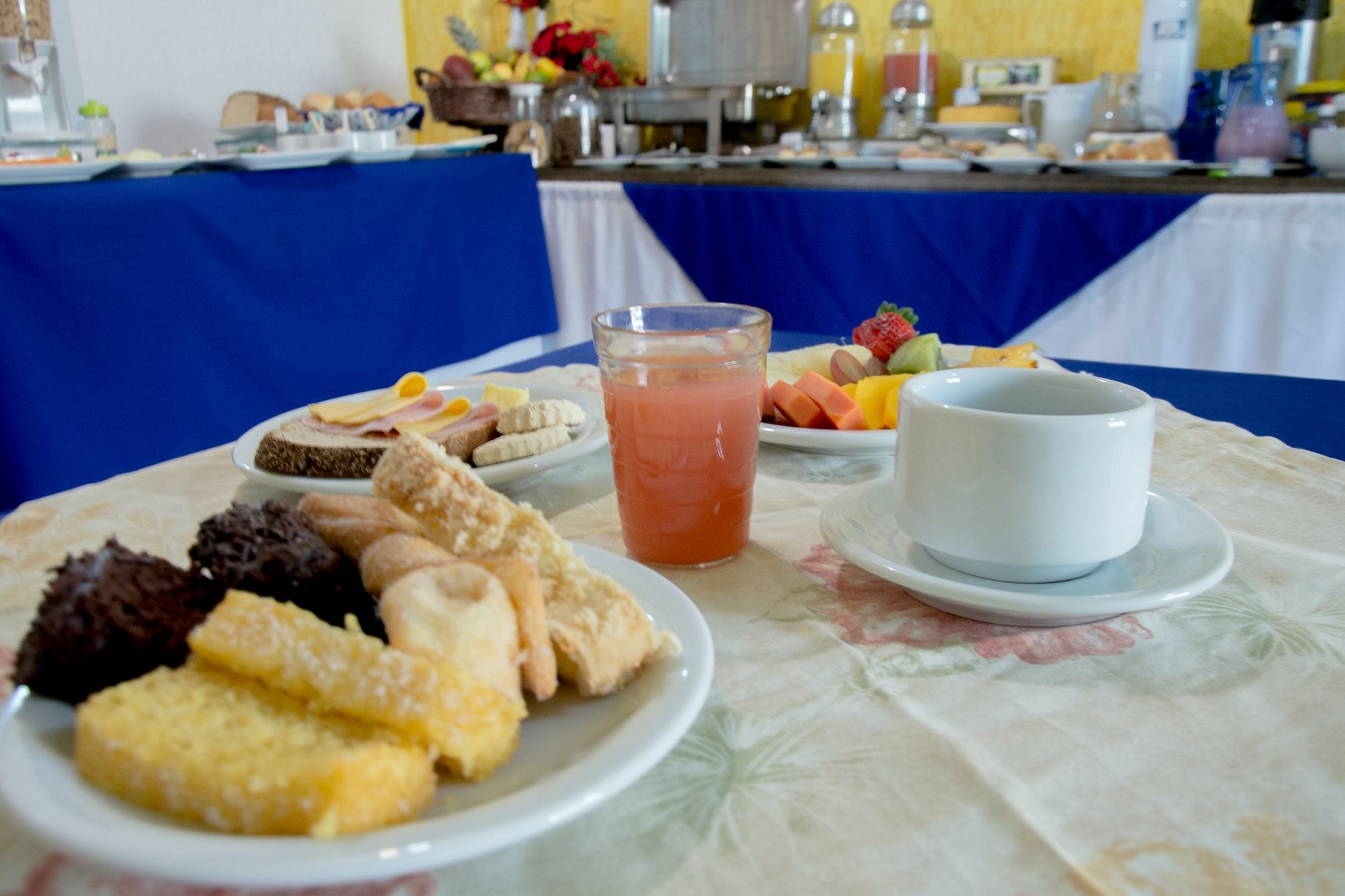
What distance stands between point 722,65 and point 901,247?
1367mm

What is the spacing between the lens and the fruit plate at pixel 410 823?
29 cm

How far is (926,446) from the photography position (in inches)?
21.3

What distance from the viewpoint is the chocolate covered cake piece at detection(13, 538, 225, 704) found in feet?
1.23

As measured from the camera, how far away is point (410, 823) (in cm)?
33

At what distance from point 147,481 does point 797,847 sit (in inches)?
26.7

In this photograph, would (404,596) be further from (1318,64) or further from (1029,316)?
(1318,64)

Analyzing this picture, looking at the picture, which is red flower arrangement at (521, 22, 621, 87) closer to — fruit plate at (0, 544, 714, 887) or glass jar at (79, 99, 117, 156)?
glass jar at (79, 99, 117, 156)

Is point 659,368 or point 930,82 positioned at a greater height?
point 930,82

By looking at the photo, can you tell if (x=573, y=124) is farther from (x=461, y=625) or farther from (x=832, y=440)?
(x=461, y=625)

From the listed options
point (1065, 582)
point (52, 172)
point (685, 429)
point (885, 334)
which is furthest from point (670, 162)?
point (1065, 582)

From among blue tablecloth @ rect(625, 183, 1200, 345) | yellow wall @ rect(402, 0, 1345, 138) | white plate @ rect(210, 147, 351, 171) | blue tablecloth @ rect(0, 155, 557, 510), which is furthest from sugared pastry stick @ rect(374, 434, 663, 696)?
yellow wall @ rect(402, 0, 1345, 138)

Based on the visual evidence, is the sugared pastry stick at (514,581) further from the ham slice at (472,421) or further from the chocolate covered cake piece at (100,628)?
the ham slice at (472,421)

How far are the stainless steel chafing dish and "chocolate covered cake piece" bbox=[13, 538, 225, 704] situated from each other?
10.2 ft

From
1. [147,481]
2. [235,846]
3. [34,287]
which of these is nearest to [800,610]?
[235,846]
